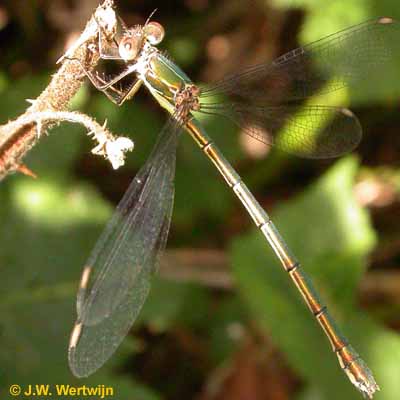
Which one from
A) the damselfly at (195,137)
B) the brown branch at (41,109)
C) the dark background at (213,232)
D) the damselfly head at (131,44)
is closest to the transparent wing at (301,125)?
the damselfly at (195,137)

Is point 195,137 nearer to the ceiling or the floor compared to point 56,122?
nearer to the ceiling

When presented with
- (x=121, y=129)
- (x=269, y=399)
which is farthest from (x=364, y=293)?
(x=121, y=129)

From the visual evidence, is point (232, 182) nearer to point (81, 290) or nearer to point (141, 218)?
point (141, 218)

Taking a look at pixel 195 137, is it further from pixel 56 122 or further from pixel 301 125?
pixel 56 122

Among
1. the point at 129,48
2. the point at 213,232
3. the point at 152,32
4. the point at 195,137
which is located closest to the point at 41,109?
the point at 129,48

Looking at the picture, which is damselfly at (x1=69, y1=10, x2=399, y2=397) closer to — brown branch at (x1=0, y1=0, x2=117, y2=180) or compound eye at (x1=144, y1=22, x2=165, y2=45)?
compound eye at (x1=144, y1=22, x2=165, y2=45)

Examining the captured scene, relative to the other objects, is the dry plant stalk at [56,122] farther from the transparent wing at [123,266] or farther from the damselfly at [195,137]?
the transparent wing at [123,266]
